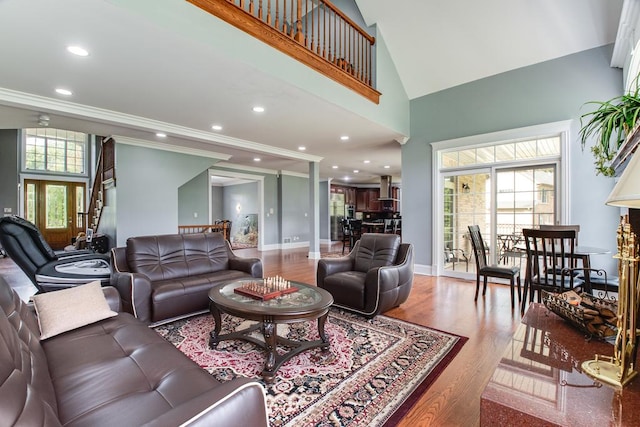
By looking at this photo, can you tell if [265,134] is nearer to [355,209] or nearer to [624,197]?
[624,197]

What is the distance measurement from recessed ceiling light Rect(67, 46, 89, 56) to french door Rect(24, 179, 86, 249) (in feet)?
27.3

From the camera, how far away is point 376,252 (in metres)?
3.75

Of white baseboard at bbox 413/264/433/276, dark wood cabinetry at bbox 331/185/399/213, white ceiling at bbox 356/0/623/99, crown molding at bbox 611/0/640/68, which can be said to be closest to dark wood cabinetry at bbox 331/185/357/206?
dark wood cabinetry at bbox 331/185/399/213

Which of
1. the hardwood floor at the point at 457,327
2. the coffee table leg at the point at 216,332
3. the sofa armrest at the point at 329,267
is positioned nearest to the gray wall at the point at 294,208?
the hardwood floor at the point at 457,327

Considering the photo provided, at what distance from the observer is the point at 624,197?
2.78 ft

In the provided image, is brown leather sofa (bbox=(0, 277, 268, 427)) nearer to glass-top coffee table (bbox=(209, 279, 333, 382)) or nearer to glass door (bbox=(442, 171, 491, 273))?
glass-top coffee table (bbox=(209, 279, 333, 382))

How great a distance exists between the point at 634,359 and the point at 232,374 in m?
2.18

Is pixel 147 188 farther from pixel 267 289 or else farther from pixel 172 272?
pixel 267 289

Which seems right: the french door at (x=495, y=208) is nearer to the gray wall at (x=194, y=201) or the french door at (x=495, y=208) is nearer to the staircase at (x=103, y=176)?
the gray wall at (x=194, y=201)

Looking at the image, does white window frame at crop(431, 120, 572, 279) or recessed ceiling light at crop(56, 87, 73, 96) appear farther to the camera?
white window frame at crop(431, 120, 572, 279)

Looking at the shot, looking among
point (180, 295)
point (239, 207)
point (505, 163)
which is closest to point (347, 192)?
point (239, 207)

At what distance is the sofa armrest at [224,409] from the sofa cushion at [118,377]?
0.94ft

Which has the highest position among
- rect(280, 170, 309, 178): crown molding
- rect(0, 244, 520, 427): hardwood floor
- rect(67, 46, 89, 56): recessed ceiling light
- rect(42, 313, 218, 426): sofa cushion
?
rect(67, 46, 89, 56): recessed ceiling light

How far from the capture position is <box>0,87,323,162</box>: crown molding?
3.60 meters
